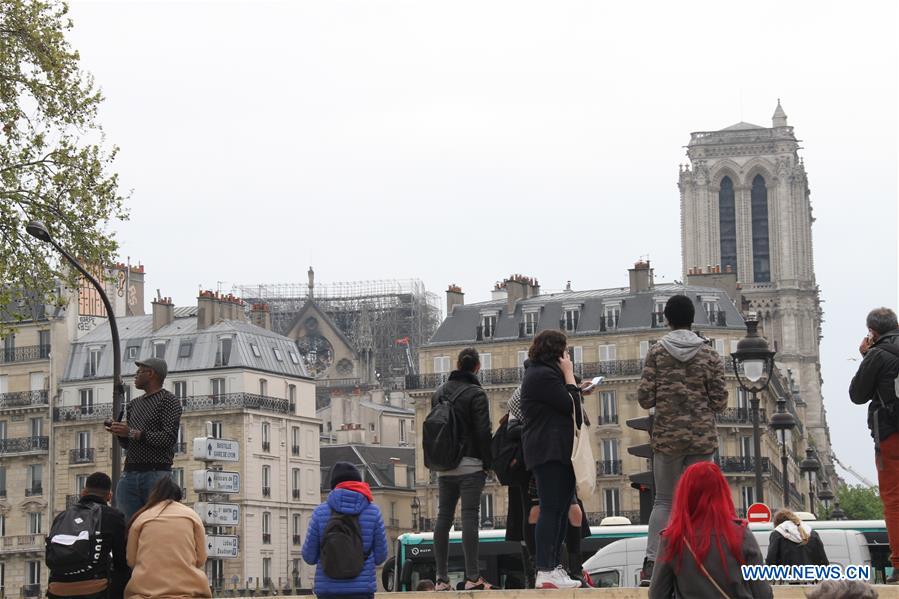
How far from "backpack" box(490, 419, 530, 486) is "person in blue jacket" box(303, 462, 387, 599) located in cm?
237

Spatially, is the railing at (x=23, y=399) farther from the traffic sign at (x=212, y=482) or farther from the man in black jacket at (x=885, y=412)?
the man in black jacket at (x=885, y=412)

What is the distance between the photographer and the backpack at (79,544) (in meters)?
13.9

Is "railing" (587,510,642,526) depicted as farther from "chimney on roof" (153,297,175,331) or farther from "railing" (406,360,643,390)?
"chimney on roof" (153,297,175,331)

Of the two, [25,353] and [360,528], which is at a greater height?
[25,353]

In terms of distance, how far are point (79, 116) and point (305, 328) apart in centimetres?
9567

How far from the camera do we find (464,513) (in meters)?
15.9

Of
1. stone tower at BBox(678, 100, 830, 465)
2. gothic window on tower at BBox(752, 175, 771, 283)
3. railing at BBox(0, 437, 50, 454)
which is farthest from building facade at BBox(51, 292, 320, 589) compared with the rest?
gothic window on tower at BBox(752, 175, 771, 283)

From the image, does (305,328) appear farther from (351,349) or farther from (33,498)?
(33,498)

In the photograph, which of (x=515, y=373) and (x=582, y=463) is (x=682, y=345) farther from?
(x=515, y=373)

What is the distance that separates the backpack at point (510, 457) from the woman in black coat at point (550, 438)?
43.1 inches

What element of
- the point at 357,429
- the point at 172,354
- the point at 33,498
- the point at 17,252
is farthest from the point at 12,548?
the point at 17,252

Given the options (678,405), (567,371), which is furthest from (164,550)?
(678,405)

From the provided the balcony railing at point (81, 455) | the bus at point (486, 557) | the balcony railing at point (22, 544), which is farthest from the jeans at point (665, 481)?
the balcony railing at point (81, 455)

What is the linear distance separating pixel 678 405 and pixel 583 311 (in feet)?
213
